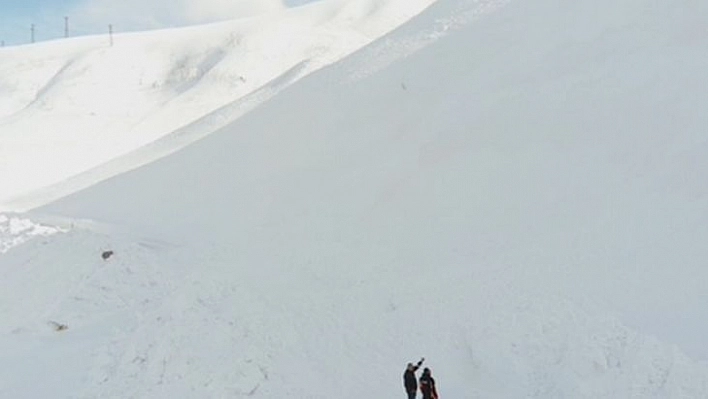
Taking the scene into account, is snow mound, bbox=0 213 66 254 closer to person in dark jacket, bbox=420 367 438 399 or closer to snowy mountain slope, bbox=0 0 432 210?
person in dark jacket, bbox=420 367 438 399

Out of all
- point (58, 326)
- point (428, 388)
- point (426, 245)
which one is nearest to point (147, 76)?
point (58, 326)

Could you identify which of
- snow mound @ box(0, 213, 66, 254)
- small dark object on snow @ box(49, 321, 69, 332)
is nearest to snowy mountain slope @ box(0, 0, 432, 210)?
snow mound @ box(0, 213, 66, 254)

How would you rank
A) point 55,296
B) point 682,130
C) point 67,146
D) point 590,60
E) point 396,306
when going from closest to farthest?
point 396,306
point 55,296
point 682,130
point 590,60
point 67,146

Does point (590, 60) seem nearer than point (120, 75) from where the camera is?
Yes

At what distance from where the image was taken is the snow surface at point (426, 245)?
42.9 ft

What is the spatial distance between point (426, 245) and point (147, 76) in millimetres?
45245

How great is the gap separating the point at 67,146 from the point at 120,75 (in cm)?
1452

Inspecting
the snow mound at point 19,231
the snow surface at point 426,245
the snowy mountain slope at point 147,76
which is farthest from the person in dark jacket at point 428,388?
the snowy mountain slope at point 147,76

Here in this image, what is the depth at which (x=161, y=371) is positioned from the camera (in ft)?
44.5

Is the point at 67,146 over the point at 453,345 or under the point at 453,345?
under

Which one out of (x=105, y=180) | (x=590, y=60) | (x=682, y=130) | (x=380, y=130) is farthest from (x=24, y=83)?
(x=682, y=130)

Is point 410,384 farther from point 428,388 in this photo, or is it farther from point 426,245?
point 426,245

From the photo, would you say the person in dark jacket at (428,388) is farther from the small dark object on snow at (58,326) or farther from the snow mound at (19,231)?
the snow mound at (19,231)

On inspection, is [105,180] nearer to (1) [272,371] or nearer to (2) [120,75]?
(1) [272,371]
